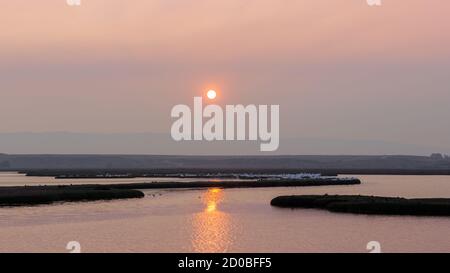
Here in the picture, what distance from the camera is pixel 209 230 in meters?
55.8

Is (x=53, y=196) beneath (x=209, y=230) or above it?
above

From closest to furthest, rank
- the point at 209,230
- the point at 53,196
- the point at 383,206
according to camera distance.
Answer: the point at 209,230 < the point at 383,206 < the point at 53,196

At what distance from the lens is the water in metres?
46.5

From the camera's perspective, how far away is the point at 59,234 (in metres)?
51.9

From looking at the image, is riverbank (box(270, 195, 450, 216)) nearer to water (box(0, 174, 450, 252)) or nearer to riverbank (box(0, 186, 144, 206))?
water (box(0, 174, 450, 252))

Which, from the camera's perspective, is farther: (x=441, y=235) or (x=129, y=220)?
(x=129, y=220)

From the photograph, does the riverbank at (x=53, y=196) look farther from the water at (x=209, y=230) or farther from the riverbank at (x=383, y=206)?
the riverbank at (x=383, y=206)

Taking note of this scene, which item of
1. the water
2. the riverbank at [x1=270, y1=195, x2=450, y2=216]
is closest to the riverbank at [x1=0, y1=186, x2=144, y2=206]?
the water

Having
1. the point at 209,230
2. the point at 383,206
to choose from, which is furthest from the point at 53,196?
the point at 383,206

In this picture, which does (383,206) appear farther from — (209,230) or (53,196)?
(53,196)
